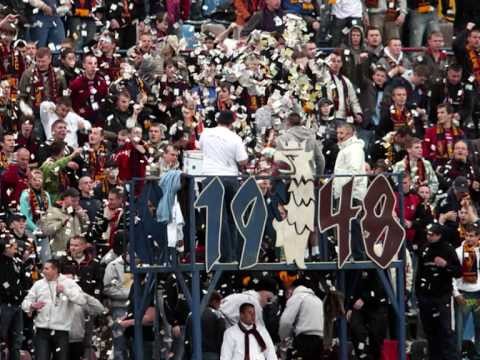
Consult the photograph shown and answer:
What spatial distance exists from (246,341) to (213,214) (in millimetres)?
2031

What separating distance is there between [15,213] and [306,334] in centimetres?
442

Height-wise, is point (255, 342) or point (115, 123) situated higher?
point (115, 123)

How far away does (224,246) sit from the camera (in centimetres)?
3400

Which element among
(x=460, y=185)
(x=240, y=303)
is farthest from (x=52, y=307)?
(x=460, y=185)

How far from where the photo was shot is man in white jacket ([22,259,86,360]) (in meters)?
35.5

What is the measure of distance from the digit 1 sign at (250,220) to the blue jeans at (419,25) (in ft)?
37.9

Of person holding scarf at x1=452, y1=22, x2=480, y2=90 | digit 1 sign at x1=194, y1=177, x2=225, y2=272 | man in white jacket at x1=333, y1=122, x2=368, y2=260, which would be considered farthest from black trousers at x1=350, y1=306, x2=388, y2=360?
person holding scarf at x1=452, y1=22, x2=480, y2=90

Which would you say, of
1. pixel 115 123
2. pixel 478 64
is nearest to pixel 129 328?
pixel 115 123

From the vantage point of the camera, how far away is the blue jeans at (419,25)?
44.8 m

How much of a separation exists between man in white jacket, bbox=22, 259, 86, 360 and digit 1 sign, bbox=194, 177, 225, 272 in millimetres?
2526

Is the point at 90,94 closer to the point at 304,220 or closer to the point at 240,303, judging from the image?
the point at 240,303

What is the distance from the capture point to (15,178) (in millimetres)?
→ 37469

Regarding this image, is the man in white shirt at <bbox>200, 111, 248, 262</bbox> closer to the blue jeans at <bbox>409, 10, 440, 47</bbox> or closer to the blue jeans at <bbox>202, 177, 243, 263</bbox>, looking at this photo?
the blue jeans at <bbox>202, 177, 243, 263</bbox>

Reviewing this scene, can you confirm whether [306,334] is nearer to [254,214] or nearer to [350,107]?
[254,214]
